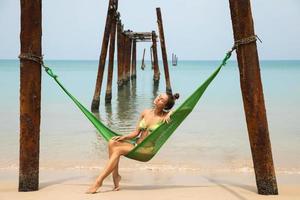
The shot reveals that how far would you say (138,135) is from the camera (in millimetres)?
4406

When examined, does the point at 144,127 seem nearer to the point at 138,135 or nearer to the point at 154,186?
the point at 138,135

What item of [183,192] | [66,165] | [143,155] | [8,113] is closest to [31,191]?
[143,155]

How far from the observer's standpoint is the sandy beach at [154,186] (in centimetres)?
420

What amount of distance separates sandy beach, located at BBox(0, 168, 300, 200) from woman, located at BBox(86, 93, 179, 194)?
184mm

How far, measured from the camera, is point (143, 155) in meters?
4.20

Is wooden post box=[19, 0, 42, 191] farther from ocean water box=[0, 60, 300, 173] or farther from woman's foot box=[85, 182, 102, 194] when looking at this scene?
ocean water box=[0, 60, 300, 173]

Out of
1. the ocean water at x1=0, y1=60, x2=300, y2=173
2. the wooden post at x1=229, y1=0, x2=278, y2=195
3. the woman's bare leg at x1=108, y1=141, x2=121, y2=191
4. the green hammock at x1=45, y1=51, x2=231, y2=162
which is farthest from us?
the ocean water at x1=0, y1=60, x2=300, y2=173

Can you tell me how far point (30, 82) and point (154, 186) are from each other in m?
1.77

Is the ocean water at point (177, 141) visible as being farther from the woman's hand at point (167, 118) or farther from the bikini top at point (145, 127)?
the woman's hand at point (167, 118)

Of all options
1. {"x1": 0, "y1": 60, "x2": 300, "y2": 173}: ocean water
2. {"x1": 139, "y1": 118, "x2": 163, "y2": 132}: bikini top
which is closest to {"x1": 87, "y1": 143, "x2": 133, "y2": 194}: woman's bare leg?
{"x1": 139, "y1": 118, "x2": 163, "y2": 132}: bikini top

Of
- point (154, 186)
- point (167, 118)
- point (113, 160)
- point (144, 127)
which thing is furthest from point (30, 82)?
point (154, 186)

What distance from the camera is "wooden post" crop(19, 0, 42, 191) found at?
411 cm

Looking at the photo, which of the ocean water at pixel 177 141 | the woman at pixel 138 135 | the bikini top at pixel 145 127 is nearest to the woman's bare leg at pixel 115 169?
the woman at pixel 138 135

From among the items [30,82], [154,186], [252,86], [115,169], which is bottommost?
[154,186]
